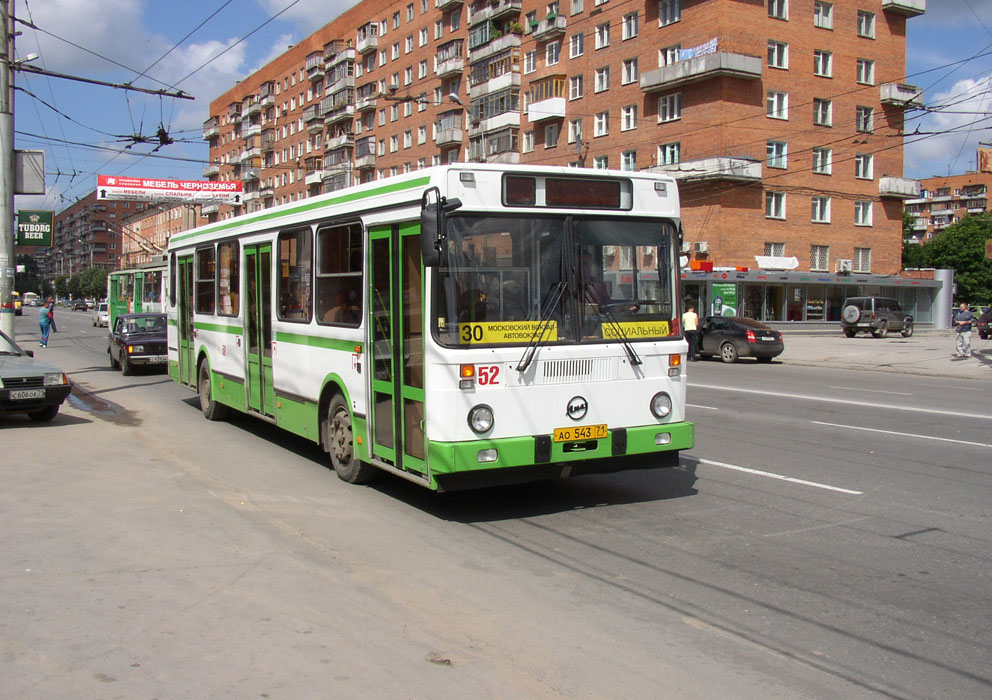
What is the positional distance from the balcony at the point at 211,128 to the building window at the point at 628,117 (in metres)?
78.2

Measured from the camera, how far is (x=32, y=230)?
31969 millimetres

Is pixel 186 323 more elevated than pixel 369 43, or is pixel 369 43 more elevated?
pixel 369 43

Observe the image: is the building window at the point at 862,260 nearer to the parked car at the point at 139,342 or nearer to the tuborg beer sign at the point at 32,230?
the parked car at the point at 139,342

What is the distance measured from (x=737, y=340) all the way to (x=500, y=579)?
23.2 metres

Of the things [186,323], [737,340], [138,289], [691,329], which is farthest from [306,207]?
[138,289]

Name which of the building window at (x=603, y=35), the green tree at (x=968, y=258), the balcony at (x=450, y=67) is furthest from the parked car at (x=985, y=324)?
the green tree at (x=968, y=258)

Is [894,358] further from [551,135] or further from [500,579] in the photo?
[551,135]

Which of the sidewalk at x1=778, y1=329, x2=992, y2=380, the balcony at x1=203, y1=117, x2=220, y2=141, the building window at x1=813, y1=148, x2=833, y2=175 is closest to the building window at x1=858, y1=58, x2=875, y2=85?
the building window at x1=813, y1=148, x2=833, y2=175

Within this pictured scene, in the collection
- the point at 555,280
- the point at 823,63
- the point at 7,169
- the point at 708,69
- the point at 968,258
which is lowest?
the point at 555,280

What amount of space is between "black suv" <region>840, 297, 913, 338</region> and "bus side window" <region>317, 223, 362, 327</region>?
39198 millimetres

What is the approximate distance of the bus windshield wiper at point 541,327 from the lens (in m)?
7.04

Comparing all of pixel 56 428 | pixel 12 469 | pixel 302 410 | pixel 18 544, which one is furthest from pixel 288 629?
pixel 56 428

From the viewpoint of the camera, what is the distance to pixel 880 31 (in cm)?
5197

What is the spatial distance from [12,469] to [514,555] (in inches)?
233
